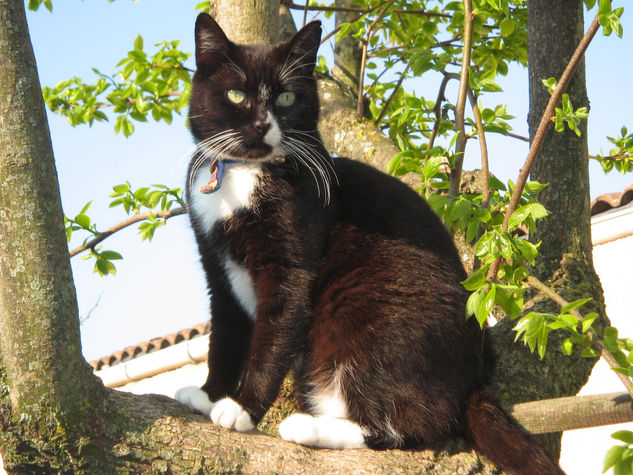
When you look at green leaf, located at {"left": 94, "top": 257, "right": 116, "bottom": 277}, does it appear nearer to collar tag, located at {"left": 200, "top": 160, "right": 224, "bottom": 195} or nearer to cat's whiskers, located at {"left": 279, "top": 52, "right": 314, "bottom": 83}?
collar tag, located at {"left": 200, "top": 160, "right": 224, "bottom": 195}

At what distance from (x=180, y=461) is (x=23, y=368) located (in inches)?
18.2

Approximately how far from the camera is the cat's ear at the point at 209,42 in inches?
101

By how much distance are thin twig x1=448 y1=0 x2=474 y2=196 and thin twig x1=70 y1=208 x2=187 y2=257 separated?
1.38 meters

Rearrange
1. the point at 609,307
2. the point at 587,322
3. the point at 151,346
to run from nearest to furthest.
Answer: the point at 587,322
the point at 609,307
the point at 151,346

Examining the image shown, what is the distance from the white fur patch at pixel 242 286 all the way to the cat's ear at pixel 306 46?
90 cm

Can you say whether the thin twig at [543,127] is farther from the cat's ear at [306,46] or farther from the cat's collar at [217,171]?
the cat's ear at [306,46]

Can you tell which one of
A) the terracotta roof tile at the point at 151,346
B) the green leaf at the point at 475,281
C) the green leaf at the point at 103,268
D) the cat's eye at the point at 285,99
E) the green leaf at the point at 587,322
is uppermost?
the cat's eye at the point at 285,99

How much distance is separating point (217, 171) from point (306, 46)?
689mm

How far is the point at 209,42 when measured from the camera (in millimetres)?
2586

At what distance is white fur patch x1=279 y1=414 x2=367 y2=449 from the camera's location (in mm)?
2119

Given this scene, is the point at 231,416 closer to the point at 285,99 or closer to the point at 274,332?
the point at 274,332

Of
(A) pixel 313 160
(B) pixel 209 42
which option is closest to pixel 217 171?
(A) pixel 313 160

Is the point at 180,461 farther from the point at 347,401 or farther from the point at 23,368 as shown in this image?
the point at 347,401

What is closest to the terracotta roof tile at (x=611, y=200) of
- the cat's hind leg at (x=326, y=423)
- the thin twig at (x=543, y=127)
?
the thin twig at (x=543, y=127)
